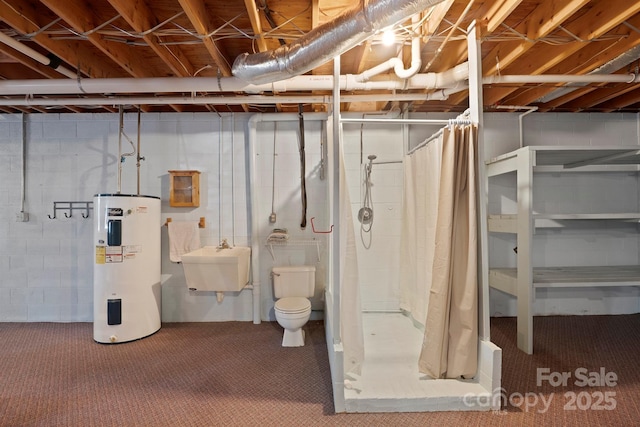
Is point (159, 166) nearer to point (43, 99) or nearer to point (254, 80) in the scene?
point (43, 99)

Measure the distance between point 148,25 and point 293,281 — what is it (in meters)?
2.31

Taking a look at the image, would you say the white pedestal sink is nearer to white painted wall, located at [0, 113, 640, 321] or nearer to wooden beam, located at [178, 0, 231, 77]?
white painted wall, located at [0, 113, 640, 321]

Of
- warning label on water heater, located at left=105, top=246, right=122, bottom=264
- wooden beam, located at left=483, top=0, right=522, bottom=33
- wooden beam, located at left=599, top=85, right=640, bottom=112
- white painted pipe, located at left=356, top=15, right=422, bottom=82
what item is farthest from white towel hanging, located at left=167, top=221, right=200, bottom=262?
wooden beam, located at left=599, top=85, right=640, bottom=112

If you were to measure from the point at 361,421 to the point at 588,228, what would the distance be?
334 cm

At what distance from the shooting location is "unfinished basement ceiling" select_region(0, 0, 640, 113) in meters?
1.83

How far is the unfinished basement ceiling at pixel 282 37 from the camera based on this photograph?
1.83 m

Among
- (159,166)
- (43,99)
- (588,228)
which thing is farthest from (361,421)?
(43,99)

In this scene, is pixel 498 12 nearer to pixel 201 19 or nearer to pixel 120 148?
pixel 201 19

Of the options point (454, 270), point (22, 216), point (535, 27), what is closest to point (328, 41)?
point (535, 27)

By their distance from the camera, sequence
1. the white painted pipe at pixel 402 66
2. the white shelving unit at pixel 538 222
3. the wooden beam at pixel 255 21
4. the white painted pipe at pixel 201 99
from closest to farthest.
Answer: the wooden beam at pixel 255 21 < the white painted pipe at pixel 402 66 < the white shelving unit at pixel 538 222 < the white painted pipe at pixel 201 99

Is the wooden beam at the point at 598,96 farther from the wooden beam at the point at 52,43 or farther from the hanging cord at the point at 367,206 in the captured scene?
the wooden beam at the point at 52,43

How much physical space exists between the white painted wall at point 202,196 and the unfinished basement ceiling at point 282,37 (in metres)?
0.50

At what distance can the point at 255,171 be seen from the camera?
3.27 metres

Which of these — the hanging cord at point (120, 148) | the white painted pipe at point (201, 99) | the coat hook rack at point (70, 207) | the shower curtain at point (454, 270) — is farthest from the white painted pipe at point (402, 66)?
the coat hook rack at point (70, 207)
